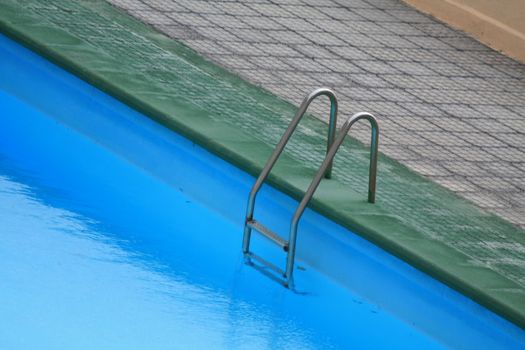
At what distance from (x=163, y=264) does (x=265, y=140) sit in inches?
43.8

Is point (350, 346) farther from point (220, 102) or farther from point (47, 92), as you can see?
point (47, 92)

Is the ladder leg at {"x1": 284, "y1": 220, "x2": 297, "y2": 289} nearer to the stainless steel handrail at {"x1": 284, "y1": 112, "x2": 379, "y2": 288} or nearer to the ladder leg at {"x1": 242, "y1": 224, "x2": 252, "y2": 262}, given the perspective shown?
the stainless steel handrail at {"x1": 284, "y1": 112, "x2": 379, "y2": 288}

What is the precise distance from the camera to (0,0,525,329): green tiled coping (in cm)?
624

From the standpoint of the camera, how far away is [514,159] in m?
8.20

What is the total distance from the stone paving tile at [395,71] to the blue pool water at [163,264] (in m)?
1.18

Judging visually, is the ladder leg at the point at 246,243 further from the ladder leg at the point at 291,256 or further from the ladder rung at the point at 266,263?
the ladder leg at the point at 291,256

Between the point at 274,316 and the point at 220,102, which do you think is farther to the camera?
the point at 220,102

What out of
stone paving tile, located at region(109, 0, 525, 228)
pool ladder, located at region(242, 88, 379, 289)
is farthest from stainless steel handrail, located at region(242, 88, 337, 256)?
stone paving tile, located at region(109, 0, 525, 228)

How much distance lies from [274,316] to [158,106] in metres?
1.68

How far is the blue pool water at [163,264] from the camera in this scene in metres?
6.17

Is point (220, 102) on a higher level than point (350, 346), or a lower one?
higher

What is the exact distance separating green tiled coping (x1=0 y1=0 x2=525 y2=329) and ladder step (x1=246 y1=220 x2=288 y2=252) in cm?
34

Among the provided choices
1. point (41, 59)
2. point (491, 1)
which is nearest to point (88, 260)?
point (41, 59)

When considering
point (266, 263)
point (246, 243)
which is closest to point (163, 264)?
point (246, 243)
